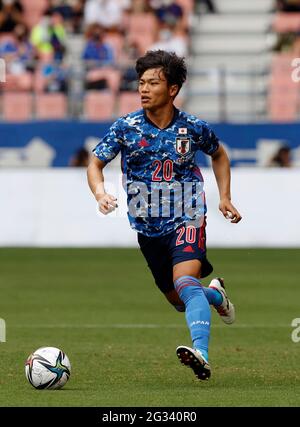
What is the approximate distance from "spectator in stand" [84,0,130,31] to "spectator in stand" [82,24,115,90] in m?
0.53

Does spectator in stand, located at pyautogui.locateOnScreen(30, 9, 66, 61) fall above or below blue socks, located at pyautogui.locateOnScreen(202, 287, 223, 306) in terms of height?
above

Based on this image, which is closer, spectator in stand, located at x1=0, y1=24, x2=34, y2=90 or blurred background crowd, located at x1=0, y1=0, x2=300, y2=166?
blurred background crowd, located at x1=0, y1=0, x2=300, y2=166

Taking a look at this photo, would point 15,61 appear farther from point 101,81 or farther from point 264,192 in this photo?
point 264,192

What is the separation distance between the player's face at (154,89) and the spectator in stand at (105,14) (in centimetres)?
1831

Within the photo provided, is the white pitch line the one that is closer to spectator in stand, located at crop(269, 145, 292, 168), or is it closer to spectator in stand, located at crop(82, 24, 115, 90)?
spectator in stand, located at crop(269, 145, 292, 168)

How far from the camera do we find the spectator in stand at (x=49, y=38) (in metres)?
26.6

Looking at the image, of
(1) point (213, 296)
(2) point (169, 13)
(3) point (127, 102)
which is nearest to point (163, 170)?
(1) point (213, 296)

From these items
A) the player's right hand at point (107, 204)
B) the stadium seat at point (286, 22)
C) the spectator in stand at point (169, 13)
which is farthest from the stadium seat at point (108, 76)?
the player's right hand at point (107, 204)

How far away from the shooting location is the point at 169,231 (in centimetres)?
923

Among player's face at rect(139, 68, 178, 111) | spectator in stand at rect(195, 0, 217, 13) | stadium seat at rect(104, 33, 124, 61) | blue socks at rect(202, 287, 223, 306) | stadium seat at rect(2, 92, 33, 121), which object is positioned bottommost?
blue socks at rect(202, 287, 223, 306)

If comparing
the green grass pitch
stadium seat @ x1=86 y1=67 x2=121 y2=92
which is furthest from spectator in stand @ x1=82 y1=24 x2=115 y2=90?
the green grass pitch

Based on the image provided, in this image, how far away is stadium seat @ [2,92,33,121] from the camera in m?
24.2

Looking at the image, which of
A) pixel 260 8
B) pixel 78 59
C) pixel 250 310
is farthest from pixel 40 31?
pixel 250 310

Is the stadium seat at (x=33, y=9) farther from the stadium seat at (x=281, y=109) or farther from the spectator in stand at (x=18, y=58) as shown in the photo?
the stadium seat at (x=281, y=109)
